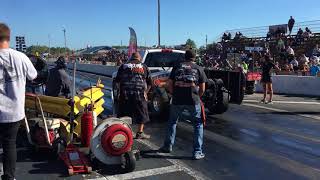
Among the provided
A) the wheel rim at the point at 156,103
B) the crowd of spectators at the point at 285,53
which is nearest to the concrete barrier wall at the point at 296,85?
the crowd of spectators at the point at 285,53

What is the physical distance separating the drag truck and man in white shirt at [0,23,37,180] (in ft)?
19.2

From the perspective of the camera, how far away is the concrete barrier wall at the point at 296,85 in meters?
20.0

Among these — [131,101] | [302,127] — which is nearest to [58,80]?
[131,101]

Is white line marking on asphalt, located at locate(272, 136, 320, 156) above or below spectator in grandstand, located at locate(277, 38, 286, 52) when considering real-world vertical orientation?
below

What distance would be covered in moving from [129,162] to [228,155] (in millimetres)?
1957

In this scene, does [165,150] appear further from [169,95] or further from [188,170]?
[169,95]

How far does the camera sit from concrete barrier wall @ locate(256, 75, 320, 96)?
20.0 m

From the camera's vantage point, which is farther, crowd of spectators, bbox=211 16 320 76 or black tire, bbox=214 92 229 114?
crowd of spectators, bbox=211 16 320 76

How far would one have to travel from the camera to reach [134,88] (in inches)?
336

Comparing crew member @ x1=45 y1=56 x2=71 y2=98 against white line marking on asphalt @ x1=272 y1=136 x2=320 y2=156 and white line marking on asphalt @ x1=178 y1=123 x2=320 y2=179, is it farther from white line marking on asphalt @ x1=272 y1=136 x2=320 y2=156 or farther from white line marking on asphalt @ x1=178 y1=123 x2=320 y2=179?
white line marking on asphalt @ x1=272 y1=136 x2=320 y2=156

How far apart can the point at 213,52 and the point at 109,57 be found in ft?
68.3

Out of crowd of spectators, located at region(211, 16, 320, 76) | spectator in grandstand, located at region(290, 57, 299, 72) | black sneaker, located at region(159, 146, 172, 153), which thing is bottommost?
black sneaker, located at region(159, 146, 172, 153)

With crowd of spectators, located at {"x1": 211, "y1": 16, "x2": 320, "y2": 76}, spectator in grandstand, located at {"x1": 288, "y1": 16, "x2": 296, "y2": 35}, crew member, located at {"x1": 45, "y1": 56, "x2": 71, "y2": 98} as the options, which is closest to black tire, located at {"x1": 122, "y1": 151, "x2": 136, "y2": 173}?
crew member, located at {"x1": 45, "y1": 56, "x2": 71, "y2": 98}

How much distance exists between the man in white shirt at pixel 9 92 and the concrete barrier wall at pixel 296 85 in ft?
55.1
